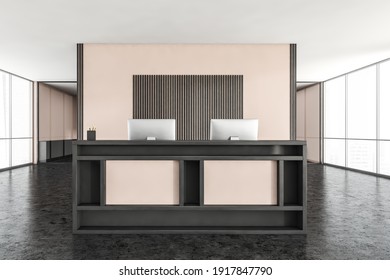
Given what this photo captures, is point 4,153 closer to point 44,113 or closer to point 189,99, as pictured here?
point 44,113

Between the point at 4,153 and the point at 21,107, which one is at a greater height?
the point at 21,107

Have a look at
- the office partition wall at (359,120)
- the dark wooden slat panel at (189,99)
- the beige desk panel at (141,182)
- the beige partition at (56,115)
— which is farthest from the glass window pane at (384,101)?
the beige partition at (56,115)

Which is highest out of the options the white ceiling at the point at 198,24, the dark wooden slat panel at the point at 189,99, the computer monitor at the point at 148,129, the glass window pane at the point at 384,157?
the white ceiling at the point at 198,24

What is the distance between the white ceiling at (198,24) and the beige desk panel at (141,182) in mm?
2566

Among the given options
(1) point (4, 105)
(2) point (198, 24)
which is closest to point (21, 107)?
(1) point (4, 105)

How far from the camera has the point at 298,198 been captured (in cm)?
338

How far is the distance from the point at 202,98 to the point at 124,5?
2.61 m

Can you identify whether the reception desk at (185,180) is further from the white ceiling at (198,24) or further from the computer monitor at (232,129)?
the white ceiling at (198,24)

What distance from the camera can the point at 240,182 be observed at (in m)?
3.32

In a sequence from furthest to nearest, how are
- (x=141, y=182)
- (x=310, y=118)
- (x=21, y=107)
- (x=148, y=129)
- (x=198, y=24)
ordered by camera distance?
(x=310, y=118), (x=21, y=107), (x=198, y=24), (x=148, y=129), (x=141, y=182)

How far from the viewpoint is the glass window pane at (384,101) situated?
7.52 metres

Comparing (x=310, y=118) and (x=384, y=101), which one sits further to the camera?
(x=310, y=118)

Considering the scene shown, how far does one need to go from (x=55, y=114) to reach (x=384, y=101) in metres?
11.5

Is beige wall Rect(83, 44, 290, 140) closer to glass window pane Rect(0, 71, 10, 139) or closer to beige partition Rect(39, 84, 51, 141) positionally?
glass window pane Rect(0, 71, 10, 139)
